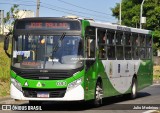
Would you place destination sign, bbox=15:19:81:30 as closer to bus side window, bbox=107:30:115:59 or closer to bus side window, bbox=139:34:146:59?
bus side window, bbox=107:30:115:59

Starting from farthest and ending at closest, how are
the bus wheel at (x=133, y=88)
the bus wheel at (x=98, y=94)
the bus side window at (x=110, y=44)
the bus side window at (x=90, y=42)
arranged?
the bus wheel at (x=133, y=88) → the bus side window at (x=110, y=44) → the bus wheel at (x=98, y=94) → the bus side window at (x=90, y=42)

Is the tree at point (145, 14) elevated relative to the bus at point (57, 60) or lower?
elevated

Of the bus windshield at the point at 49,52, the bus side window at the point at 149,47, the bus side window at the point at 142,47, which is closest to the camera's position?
the bus windshield at the point at 49,52

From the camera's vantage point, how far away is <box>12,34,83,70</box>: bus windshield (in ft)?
55.7

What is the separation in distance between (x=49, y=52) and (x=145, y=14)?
55023 millimetres

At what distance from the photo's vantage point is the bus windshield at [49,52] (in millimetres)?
16984

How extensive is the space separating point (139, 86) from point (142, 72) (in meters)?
0.76

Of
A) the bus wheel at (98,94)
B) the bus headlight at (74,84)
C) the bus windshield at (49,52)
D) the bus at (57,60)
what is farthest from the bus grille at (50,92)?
the bus wheel at (98,94)

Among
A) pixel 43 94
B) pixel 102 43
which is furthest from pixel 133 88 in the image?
pixel 43 94

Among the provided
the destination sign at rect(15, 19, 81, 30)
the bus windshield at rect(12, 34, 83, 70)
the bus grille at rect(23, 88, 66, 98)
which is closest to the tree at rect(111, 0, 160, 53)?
the destination sign at rect(15, 19, 81, 30)

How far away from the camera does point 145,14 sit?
234ft

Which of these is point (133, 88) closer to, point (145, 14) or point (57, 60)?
point (57, 60)

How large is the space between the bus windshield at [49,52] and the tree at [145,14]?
154 ft

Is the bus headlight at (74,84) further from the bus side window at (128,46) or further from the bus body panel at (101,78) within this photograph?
the bus side window at (128,46)
